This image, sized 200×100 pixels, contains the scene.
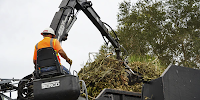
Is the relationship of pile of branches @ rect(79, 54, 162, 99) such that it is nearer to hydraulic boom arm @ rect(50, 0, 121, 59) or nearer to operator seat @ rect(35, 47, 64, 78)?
hydraulic boom arm @ rect(50, 0, 121, 59)

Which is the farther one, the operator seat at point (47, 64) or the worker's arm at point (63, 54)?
the worker's arm at point (63, 54)

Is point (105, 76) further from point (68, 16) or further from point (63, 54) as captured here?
point (63, 54)

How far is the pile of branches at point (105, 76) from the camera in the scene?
561 cm

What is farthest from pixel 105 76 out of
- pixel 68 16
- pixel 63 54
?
pixel 63 54

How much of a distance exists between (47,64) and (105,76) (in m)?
2.41

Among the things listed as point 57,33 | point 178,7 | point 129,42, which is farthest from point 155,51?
point 57,33

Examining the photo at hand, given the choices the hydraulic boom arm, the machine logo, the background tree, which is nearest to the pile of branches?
the hydraulic boom arm

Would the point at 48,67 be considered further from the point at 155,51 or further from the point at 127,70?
the point at 155,51

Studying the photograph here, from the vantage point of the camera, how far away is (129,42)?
14094 millimetres

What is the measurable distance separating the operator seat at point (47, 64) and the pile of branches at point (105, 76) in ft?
5.40

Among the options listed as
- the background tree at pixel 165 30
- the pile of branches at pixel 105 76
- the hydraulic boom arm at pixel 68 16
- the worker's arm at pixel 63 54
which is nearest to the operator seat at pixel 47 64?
the worker's arm at pixel 63 54

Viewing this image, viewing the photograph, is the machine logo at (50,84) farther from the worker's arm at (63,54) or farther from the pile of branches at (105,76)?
the pile of branches at (105,76)

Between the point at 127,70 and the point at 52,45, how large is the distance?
3429 millimetres

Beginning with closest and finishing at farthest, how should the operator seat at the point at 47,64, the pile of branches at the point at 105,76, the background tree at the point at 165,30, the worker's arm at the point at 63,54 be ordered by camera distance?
the operator seat at the point at 47,64
the worker's arm at the point at 63,54
the pile of branches at the point at 105,76
the background tree at the point at 165,30
